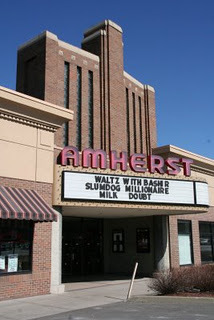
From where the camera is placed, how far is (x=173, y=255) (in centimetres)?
2355

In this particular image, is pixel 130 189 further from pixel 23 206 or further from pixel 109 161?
pixel 23 206

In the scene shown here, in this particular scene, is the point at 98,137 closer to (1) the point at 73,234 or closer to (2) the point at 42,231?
(1) the point at 73,234

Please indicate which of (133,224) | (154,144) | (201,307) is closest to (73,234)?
(133,224)

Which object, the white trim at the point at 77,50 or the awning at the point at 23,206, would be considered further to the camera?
the white trim at the point at 77,50

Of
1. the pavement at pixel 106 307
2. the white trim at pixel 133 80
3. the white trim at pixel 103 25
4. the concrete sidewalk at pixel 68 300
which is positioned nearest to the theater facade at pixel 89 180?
the white trim at pixel 103 25

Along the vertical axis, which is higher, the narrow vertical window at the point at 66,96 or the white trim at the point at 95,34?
the white trim at the point at 95,34

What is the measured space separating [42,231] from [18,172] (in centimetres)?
261

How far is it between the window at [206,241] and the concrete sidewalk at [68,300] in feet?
27.7

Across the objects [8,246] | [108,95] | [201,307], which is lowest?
[201,307]

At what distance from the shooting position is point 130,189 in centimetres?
1894

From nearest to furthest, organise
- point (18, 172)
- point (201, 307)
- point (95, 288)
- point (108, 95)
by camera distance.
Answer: point (201, 307) → point (18, 172) → point (95, 288) → point (108, 95)

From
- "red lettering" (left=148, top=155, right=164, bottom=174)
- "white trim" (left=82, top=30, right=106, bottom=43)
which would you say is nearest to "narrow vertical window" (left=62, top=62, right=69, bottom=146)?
"white trim" (left=82, top=30, right=106, bottom=43)

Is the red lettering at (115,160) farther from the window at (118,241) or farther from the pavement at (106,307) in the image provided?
→ the window at (118,241)

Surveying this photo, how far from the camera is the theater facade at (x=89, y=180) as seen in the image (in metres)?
15.8
